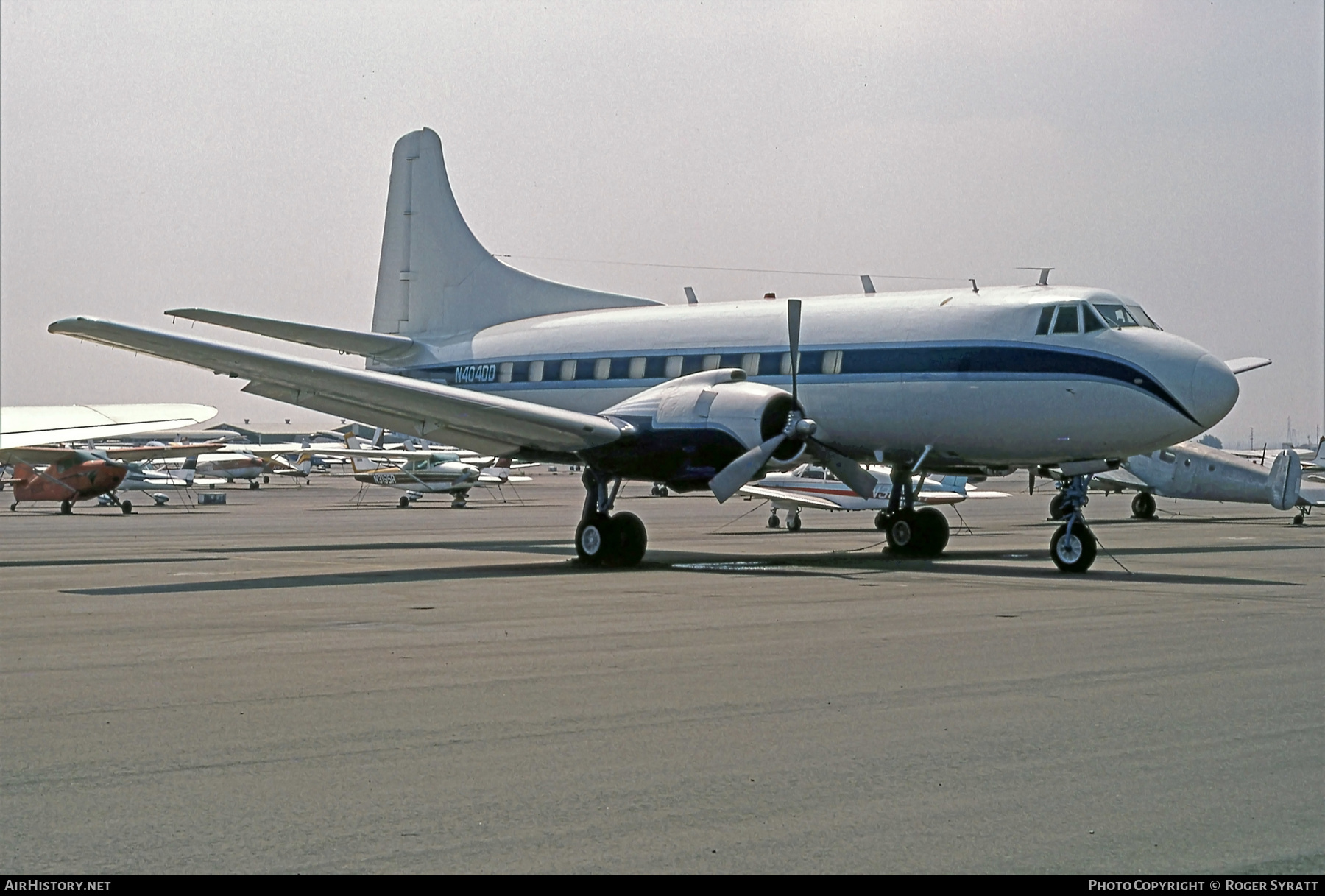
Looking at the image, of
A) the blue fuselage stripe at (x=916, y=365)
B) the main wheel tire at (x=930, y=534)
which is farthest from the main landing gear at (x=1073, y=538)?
the main wheel tire at (x=930, y=534)

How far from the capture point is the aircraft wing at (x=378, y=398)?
19047mm

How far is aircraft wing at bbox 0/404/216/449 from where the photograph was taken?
20078 mm

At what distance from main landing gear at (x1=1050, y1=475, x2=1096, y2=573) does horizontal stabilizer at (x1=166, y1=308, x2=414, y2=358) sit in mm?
13397

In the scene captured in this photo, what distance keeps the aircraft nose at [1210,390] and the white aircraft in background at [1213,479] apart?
18380mm

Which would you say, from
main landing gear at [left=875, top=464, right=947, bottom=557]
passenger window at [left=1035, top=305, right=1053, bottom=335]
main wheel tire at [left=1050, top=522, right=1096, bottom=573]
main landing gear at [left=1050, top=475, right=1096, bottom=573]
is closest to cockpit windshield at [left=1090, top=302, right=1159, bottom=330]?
passenger window at [left=1035, top=305, right=1053, bottom=335]

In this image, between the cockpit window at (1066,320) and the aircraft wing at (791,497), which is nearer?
the cockpit window at (1066,320)

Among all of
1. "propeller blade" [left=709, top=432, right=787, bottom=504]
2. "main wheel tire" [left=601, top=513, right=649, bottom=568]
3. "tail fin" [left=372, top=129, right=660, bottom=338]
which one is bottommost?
"main wheel tire" [left=601, top=513, right=649, bottom=568]

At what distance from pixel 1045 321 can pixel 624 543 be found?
680 centimetres

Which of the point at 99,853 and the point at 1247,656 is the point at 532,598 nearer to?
the point at 1247,656

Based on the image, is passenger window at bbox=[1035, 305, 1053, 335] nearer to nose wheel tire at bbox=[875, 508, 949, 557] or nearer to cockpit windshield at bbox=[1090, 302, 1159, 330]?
cockpit windshield at bbox=[1090, 302, 1159, 330]

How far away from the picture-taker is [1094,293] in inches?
801

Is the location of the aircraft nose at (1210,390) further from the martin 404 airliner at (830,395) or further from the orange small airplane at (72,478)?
the orange small airplane at (72,478)

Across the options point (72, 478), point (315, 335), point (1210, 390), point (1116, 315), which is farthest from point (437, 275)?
point (72, 478)

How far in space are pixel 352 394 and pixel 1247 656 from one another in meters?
12.9
